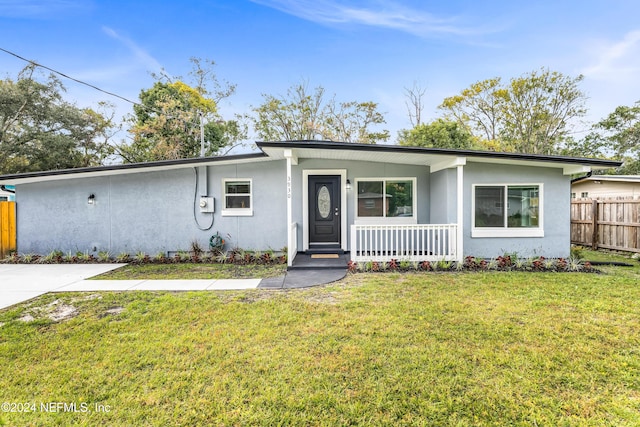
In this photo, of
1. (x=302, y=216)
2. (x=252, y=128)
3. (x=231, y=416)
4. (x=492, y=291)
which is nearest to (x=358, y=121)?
(x=252, y=128)

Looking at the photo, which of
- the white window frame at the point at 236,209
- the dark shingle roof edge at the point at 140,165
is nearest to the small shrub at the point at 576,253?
the dark shingle roof edge at the point at 140,165

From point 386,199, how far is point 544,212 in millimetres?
3769

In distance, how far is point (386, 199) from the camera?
8539 mm

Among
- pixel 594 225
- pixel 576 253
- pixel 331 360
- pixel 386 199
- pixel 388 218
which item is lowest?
pixel 331 360

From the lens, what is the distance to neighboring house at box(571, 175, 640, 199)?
954cm

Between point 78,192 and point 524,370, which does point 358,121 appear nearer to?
point 78,192

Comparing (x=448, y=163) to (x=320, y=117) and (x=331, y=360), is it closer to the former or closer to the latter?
(x=331, y=360)

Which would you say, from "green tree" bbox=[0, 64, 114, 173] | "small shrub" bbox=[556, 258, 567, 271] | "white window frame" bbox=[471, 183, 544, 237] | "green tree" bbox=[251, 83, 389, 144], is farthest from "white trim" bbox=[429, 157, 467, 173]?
"green tree" bbox=[0, 64, 114, 173]

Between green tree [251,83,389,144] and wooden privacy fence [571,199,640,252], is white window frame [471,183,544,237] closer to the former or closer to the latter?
wooden privacy fence [571,199,640,252]

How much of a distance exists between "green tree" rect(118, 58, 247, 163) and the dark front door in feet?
37.7

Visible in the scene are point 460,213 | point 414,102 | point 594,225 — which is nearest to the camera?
point 460,213

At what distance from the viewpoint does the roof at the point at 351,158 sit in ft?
21.3

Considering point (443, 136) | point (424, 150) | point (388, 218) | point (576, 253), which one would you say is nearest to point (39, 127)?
point (388, 218)

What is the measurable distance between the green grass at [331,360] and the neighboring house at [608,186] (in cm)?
714
